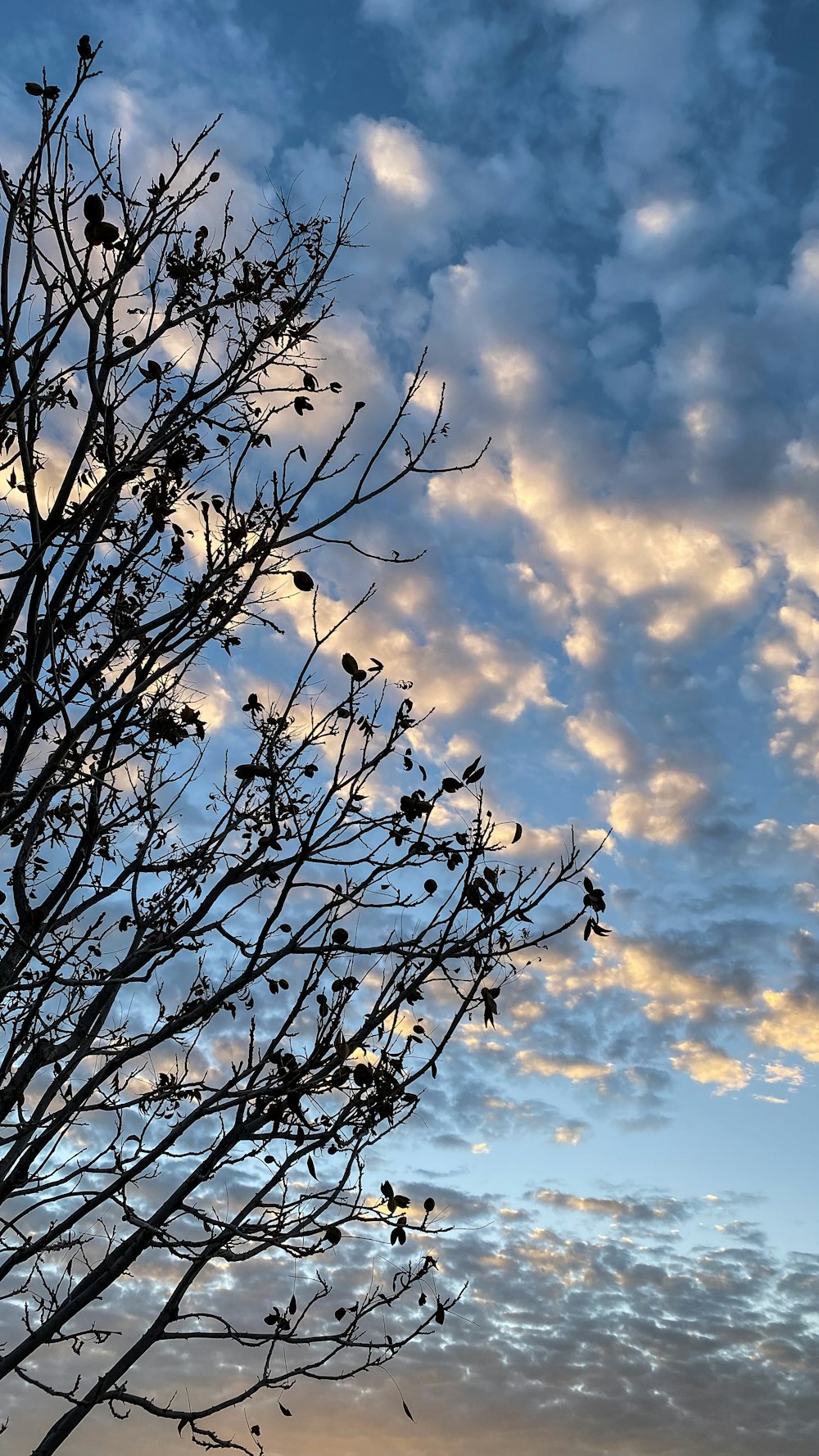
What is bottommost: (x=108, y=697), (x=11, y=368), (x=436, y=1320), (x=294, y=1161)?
(x=436, y=1320)

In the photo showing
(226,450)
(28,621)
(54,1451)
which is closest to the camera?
(54,1451)

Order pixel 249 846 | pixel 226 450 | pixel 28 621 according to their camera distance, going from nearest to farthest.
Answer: pixel 28 621 → pixel 249 846 → pixel 226 450

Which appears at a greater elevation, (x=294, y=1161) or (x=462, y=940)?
(x=462, y=940)

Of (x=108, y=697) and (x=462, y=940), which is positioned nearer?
(x=462, y=940)

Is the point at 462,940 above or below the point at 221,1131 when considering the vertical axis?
above

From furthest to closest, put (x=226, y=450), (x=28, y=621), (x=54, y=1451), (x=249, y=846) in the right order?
(x=226, y=450) < (x=249, y=846) < (x=28, y=621) < (x=54, y=1451)

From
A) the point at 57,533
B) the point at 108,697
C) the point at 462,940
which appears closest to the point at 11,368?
the point at 57,533

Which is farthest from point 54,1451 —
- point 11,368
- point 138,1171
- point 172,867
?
point 11,368

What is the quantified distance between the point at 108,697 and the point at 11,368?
66.9 inches

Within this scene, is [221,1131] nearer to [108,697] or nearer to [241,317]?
[108,697]

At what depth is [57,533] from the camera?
18.2 ft

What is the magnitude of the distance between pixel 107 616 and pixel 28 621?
0.80m

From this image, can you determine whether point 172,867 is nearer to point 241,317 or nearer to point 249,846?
point 249,846

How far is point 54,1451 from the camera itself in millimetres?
5012
